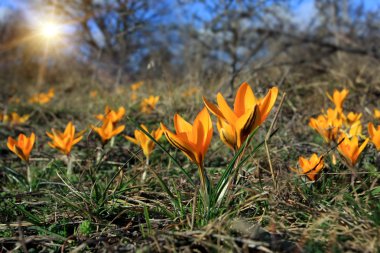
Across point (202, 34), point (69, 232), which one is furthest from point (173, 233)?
point (202, 34)

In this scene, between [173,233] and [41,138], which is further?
[41,138]

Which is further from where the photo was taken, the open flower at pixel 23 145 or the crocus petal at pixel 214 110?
the open flower at pixel 23 145

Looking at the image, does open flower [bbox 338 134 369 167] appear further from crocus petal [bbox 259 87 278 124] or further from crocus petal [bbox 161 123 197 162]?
crocus petal [bbox 161 123 197 162]

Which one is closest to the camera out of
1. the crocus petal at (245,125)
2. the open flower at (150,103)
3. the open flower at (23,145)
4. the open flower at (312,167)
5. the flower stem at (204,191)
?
the crocus petal at (245,125)

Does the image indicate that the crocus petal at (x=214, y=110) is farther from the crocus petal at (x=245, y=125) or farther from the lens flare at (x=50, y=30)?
the lens flare at (x=50, y=30)

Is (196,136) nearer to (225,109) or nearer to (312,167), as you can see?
(225,109)

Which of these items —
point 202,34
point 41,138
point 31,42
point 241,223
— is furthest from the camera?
point 31,42

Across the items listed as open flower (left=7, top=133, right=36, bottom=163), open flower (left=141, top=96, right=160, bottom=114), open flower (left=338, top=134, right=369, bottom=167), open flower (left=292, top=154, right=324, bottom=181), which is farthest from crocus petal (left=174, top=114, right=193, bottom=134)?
open flower (left=141, top=96, right=160, bottom=114)

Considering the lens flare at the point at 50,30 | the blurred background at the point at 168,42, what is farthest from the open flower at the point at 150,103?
the lens flare at the point at 50,30

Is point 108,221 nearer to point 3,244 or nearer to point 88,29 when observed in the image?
point 3,244
